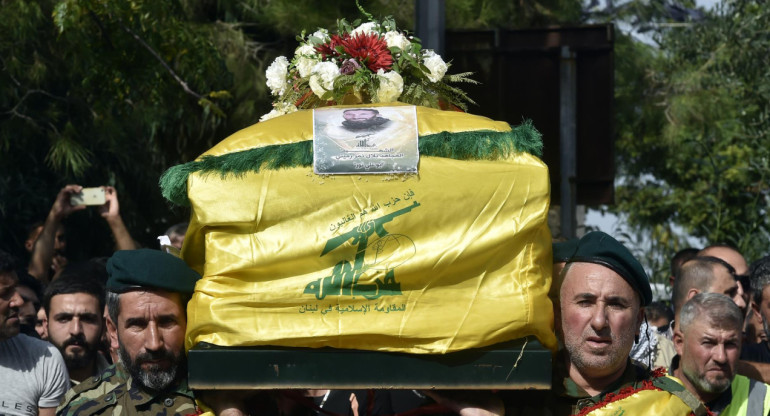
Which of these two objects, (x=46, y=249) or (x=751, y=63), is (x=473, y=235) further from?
(x=751, y=63)

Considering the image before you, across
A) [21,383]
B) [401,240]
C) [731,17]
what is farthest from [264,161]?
[731,17]

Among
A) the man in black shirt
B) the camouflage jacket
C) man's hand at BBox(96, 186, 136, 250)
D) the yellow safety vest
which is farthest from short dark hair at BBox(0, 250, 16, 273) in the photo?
the man in black shirt

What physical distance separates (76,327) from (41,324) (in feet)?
2.77

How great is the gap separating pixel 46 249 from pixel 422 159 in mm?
4122

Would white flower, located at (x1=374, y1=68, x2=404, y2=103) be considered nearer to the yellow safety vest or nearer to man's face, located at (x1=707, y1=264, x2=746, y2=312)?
the yellow safety vest

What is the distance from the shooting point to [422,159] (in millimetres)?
4297

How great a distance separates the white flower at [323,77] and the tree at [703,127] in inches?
231

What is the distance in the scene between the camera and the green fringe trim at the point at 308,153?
4.27 m

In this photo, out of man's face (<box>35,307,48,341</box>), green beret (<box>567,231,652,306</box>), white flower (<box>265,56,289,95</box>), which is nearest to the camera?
green beret (<box>567,231,652,306</box>)

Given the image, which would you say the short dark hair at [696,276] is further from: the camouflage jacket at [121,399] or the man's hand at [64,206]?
the man's hand at [64,206]

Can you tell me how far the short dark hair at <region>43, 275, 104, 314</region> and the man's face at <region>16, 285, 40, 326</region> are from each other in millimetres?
116

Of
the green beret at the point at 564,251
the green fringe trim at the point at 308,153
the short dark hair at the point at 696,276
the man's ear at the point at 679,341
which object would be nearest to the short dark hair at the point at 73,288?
the green fringe trim at the point at 308,153

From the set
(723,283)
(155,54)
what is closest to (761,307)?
(723,283)

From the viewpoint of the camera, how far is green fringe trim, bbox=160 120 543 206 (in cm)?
427
